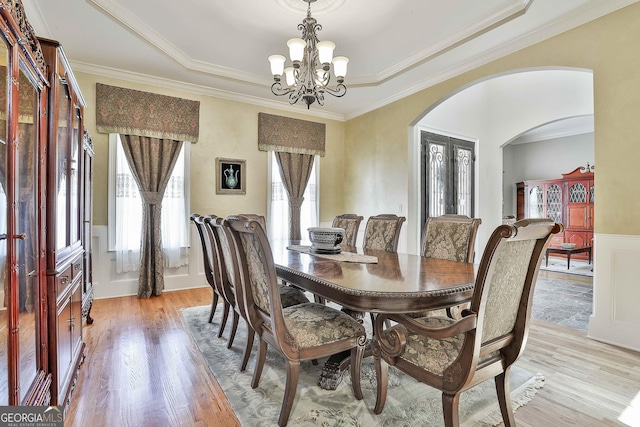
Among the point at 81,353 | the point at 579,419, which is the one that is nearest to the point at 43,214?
the point at 81,353

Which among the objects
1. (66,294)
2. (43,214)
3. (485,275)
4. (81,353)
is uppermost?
(43,214)

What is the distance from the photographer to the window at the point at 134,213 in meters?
3.80

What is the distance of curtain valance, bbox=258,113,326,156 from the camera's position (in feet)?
15.6

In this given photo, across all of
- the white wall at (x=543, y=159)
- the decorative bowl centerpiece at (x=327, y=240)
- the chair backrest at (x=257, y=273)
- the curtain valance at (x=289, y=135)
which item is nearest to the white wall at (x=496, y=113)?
the curtain valance at (x=289, y=135)

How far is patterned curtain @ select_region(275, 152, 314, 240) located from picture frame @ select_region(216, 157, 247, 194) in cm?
59

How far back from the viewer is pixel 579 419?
1631 mm

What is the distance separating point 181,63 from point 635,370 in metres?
4.85

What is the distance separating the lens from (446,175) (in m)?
5.19

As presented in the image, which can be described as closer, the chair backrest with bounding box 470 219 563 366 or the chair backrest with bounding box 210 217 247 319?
the chair backrest with bounding box 470 219 563 366

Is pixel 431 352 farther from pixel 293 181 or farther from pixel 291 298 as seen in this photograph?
pixel 293 181

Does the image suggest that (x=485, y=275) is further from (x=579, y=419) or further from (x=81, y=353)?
(x=81, y=353)

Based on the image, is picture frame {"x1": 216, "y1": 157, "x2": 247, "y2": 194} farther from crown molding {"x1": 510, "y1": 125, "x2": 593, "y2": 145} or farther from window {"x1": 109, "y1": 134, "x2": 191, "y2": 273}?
crown molding {"x1": 510, "y1": 125, "x2": 593, "y2": 145}

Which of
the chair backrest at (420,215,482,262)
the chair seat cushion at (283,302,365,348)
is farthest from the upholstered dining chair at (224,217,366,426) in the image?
the chair backrest at (420,215,482,262)

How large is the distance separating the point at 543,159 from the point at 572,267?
10.4 feet
